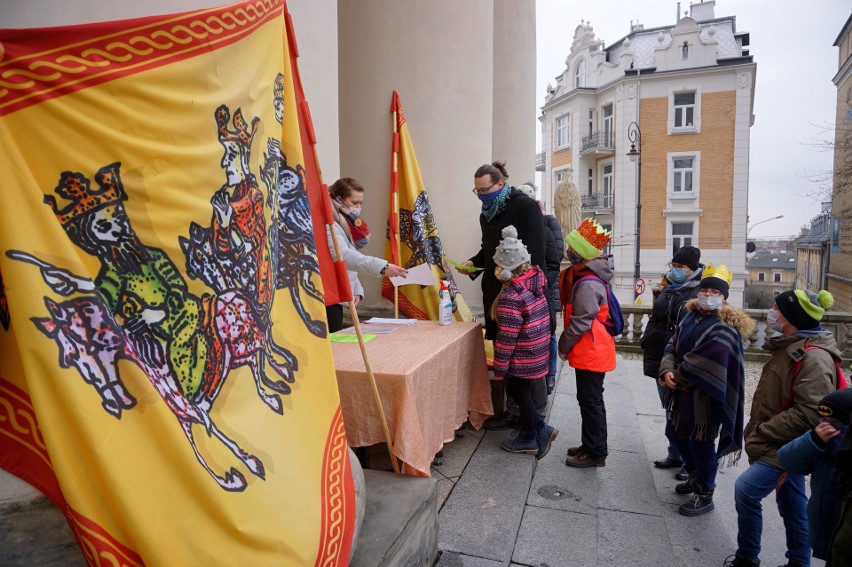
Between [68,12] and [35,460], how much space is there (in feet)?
4.47

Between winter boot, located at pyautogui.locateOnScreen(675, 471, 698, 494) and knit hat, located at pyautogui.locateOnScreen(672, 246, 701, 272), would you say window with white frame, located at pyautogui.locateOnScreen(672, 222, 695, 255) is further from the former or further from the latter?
winter boot, located at pyautogui.locateOnScreen(675, 471, 698, 494)

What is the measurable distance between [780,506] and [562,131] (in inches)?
1316

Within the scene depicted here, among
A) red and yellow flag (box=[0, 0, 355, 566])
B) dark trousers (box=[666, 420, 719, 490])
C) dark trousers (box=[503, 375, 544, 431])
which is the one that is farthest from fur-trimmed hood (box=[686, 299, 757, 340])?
red and yellow flag (box=[0, 0, 355, 566])

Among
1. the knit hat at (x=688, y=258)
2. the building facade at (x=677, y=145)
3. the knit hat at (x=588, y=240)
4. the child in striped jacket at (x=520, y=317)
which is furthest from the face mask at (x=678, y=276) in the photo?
the building facade at (x=677, y=145)

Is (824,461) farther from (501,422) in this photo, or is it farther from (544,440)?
(501,422)

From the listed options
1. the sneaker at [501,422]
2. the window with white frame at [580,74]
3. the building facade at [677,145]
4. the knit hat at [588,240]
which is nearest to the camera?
the knit hat at [588,240]

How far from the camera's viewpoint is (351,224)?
428 cm

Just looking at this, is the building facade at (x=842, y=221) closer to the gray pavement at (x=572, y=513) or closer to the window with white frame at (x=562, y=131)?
the window with white frame at (x=562, y=131)

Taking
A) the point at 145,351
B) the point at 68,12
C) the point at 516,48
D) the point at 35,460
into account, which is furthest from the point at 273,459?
the point at 516,48

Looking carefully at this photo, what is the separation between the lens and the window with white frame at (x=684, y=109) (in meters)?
29.1

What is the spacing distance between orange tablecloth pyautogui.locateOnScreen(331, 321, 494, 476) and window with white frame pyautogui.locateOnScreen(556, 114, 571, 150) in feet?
102

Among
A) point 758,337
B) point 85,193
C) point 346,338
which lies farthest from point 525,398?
point 758,337

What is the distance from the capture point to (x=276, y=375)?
1991 mm

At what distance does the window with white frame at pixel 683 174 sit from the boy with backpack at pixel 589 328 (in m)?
28.5
